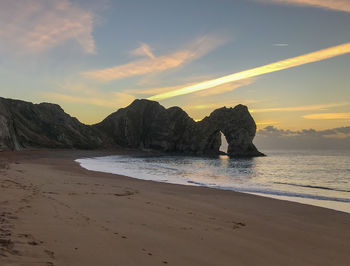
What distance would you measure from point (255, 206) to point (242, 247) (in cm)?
685

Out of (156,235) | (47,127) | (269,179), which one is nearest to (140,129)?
(47,127)

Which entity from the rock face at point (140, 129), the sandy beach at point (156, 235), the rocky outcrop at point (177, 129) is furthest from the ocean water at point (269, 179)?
the rocky outcrop at point (177, 129)

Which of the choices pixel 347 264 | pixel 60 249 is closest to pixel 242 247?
pixel 347 264

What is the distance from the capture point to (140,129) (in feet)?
590

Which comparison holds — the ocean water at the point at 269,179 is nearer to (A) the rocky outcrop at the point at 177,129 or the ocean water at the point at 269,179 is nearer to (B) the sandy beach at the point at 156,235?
(B) the sandy beach at the point at 156,235

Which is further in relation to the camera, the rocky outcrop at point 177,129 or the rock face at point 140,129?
the rocky outcrop at point 177,129

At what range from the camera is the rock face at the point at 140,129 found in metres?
111

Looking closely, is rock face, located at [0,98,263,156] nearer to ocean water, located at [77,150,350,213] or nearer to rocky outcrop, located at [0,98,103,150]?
rocky outcrop, located at [0,98,103,150]

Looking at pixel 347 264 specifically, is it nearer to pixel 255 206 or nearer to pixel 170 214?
pixel 170 214

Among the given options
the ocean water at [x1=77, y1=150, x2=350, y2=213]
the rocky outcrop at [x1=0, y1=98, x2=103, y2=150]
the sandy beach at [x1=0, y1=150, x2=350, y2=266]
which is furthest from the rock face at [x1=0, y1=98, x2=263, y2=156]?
the sandy beach at [x1=0, y1=150, x2=350, y2=266]

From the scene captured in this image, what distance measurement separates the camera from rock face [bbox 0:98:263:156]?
111 meters

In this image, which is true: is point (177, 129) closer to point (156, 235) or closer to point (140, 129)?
point (140, 129)

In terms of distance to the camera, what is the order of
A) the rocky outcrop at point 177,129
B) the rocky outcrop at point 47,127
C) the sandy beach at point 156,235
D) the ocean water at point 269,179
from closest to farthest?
the sandy beach at point 156,235, the ocean water at point 269,179, the rocky outcrop at point 47,127, the rocky outcrop at point 177,129

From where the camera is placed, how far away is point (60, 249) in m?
5.06
